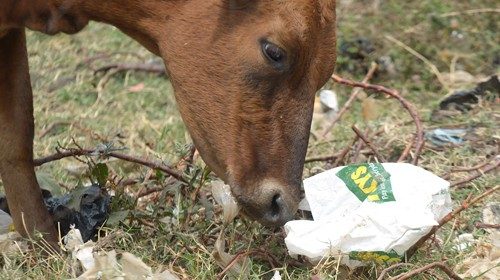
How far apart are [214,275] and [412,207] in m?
0.70

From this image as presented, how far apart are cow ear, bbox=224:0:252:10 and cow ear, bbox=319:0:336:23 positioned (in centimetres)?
24

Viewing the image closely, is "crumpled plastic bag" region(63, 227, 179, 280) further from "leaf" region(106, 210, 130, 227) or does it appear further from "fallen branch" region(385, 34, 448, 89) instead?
"fallen branch" region(385, 34, 448, 89)

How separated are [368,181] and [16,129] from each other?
1.43m

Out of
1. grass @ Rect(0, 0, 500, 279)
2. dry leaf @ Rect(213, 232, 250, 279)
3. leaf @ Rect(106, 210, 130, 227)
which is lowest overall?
grass @ Rect(0, 0, 500, 279)

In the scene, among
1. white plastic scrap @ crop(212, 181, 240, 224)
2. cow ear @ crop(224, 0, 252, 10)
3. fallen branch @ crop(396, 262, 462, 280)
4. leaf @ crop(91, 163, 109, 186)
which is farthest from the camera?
leaf @ crop(91, 163, 109, 186)

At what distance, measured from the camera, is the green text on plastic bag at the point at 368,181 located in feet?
11.6

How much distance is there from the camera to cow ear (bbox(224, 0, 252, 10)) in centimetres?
343

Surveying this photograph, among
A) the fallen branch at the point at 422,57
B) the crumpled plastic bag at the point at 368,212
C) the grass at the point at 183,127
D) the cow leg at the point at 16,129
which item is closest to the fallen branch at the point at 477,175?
the grass at the point at 183,127

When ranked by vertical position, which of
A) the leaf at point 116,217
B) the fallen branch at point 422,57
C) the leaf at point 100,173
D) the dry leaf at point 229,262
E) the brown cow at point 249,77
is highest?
the brown cow at point 249,77

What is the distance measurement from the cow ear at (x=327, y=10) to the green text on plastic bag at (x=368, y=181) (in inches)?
20.9

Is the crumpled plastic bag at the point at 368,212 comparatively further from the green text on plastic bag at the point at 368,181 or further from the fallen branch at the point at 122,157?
the fallen branch at the point at 122,157

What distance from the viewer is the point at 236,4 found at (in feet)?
11.3

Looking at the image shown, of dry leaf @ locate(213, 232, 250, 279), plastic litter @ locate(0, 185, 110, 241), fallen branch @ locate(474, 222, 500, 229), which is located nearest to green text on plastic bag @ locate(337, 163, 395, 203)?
dry leaf @ locate(213, 232, 250, 279)

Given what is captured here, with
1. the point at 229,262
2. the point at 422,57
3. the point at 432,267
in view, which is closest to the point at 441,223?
the point at 432,267
